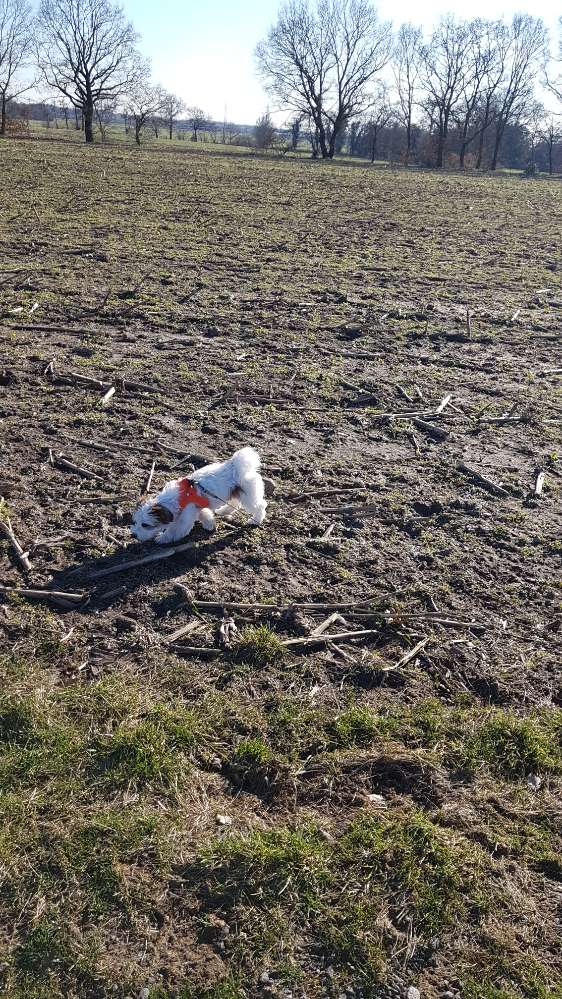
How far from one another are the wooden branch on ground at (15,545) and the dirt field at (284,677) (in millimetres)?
37

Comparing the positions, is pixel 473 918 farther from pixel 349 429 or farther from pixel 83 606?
pixel 349 429

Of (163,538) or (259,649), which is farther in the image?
(163,538)

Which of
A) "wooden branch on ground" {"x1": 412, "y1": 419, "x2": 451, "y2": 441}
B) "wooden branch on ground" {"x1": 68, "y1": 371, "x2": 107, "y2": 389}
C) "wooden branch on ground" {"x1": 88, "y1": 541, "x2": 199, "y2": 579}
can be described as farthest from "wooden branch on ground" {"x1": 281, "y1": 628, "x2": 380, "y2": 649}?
"wooden branch on ground" {"x1": 68, "y1": 371, "x2": 107, "y2": 389}

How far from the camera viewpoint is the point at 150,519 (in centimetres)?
420

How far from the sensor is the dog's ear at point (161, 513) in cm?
418

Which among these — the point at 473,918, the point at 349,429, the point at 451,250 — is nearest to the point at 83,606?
the point at 473,918

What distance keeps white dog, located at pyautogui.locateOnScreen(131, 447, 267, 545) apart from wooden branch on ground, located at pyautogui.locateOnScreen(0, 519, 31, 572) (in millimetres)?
628

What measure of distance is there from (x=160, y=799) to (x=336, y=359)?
19.6 feet

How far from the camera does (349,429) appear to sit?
6309 millimetres

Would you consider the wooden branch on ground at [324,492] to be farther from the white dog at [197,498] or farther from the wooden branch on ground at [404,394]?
the wooden branch on ground at [404,394]

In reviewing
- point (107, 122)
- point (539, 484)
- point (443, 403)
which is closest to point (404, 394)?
point (443, 403)

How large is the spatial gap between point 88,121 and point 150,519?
5028 cm

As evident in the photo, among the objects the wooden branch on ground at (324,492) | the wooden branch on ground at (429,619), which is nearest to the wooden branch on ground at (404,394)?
the wooden branch on ground at (324,492)

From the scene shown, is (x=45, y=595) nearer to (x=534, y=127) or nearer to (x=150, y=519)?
(x=150, y=519)
